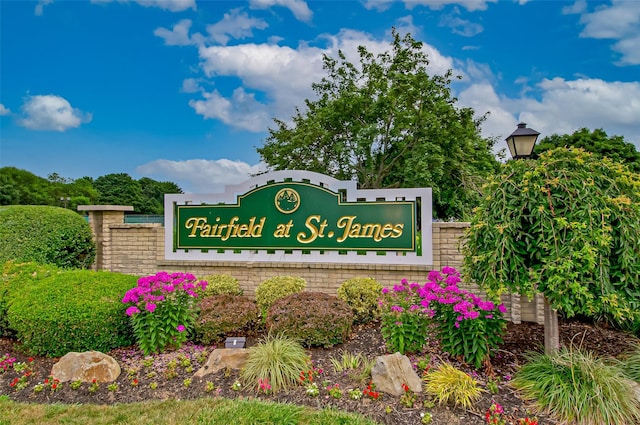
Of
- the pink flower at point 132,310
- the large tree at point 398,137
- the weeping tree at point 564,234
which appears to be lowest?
the pink flower at point 132,310

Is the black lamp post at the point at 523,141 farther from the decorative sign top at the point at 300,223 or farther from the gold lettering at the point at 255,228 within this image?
→ the gold lettering at the point at 255,228

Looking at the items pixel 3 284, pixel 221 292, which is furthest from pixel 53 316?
pixel 221 292

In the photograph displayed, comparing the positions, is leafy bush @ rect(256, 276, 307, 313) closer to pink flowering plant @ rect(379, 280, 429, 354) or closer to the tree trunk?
pink flowering plant @ rect(379, 280, 429, 354)

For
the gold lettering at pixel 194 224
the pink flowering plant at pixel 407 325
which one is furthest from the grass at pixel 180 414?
the gold lettering at pixel 194 224

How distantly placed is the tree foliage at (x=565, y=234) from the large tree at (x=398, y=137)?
33.6 ft

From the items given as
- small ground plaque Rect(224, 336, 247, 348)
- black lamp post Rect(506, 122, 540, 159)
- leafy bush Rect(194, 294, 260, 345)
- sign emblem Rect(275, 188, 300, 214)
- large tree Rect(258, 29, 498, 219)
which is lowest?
small ground plaque Rect(224, 336, 247, 348)

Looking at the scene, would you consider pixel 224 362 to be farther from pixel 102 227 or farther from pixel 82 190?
pixel 82 190

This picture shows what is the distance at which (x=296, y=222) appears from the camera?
6.83m

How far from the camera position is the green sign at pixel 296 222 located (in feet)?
21.1

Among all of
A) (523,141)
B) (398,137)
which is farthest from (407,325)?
(398,137)

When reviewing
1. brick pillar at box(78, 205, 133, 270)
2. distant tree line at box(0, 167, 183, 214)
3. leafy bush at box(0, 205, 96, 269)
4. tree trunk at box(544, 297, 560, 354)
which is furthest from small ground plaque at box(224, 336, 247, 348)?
distant tree line at box(0, 167, 183, 214)

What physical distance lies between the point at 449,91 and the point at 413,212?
40.3ft

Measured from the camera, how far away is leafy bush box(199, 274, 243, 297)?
6.49 m

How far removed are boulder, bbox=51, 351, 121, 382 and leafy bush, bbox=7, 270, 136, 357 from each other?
1.74ft
